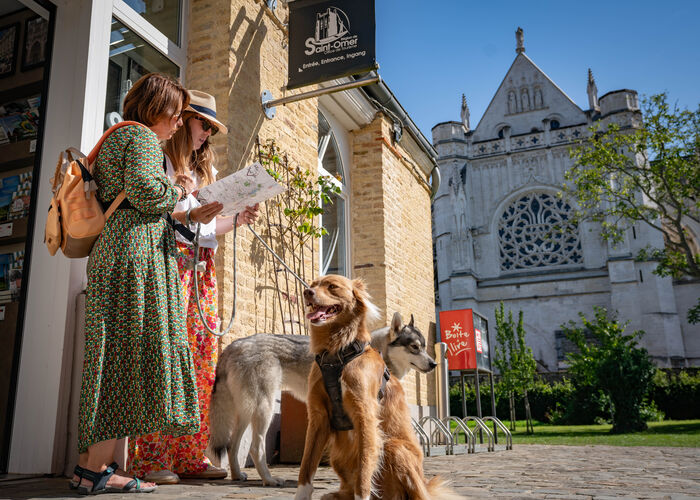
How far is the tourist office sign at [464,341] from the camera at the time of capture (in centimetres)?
1267

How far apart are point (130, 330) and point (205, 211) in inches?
31.0

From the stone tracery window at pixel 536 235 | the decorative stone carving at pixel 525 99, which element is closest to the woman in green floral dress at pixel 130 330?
the stone tracery window at pixel 536 235

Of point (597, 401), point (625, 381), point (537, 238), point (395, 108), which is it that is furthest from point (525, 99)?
point (395, 108)

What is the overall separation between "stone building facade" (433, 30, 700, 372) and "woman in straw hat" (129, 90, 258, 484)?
111 ft

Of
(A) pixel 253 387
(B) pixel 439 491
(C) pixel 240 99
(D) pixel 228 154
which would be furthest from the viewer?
(C) pixel 240 99

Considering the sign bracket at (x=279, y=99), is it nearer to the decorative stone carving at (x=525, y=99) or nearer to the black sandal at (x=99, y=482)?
the black sandal at (x=99, y=482)

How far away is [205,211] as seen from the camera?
10.5ft

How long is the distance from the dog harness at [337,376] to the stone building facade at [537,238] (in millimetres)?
34955

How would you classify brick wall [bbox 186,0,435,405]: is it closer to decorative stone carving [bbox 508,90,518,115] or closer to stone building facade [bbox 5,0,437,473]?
stone building facade [bbox 5,0,437,473]

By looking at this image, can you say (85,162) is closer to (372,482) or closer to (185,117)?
(185,117)

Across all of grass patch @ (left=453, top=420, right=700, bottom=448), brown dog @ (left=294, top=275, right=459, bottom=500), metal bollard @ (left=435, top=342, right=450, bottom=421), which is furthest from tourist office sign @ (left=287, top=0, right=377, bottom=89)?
grass patch @ (left=453, top=420, right=700, bottom=448)

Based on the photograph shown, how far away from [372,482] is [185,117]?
263 centimetres

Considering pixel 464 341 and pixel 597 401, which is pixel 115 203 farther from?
pixel 597 401

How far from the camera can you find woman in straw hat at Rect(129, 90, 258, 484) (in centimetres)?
362
